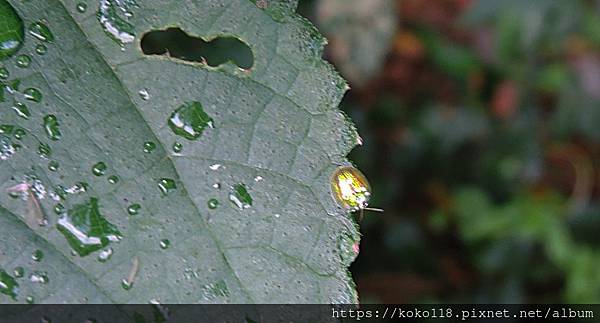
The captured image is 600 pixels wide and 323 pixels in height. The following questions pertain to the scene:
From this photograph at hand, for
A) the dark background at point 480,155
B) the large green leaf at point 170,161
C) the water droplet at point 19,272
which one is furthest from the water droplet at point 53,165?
the dark background at point 480,155

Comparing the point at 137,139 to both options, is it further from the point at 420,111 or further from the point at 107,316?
the point at 420,111

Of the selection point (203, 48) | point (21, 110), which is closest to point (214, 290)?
point (21, 110)

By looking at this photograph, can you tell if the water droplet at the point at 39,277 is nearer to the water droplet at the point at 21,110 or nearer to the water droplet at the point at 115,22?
the water droplet at the point at 21,110

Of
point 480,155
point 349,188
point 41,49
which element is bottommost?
point 41,49

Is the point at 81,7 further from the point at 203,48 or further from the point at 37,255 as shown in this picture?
the point at 203,48

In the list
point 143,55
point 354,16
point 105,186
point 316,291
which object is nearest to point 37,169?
point 105,186

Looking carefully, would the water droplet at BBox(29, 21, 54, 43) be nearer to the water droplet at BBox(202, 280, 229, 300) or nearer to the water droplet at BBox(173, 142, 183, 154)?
the water droplet at BBox(173, 142, 183, 154)

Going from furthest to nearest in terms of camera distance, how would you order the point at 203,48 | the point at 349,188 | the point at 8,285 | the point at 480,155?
the point at 480,155
the point at 203,48
the point at 349,188
the point at 8,285

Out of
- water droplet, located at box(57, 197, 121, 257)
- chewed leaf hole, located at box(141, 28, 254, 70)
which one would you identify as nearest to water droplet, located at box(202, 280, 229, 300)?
water droplet, located at box(57, 197, 121, 257)
